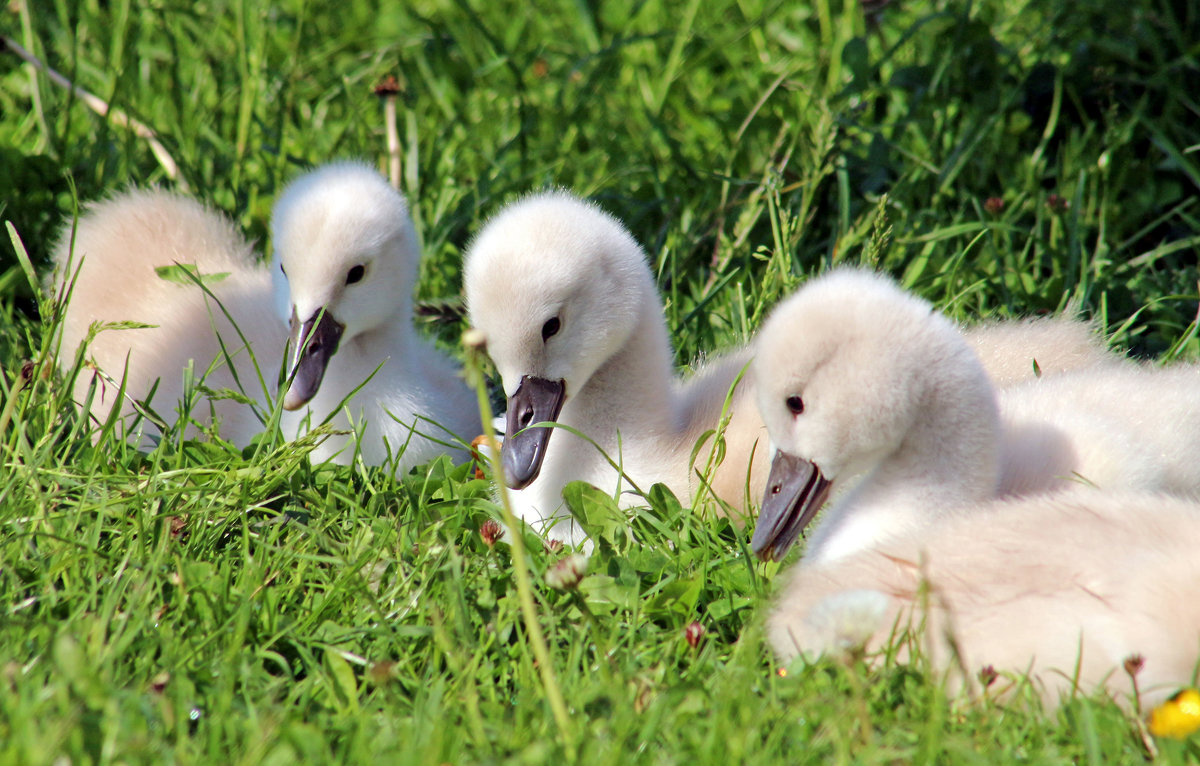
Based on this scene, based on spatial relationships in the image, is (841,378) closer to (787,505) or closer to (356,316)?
(787,505)

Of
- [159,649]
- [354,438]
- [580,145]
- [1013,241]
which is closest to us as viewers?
[159,649]

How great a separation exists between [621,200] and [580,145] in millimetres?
555

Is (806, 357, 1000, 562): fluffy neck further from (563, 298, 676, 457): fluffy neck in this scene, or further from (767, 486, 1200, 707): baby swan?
(563, 298, 676, 457): fluffy neck

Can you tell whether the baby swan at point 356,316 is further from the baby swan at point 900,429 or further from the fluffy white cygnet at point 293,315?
the baby swan at point 900,429

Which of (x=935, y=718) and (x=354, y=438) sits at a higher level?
(x=935, y=718)

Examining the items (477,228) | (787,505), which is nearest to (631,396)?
(787,505)

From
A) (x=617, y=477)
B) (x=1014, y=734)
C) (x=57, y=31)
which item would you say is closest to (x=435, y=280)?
(x=617, y=477)

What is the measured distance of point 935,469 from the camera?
8.32 feet

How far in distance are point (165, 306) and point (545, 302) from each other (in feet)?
4.64

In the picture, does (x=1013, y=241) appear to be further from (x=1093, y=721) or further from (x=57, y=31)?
(x=57, y=31)

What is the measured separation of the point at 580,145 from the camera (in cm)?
479

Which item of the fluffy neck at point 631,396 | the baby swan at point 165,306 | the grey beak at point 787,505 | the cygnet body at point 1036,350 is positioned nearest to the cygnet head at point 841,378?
the grey beak at point 787,505

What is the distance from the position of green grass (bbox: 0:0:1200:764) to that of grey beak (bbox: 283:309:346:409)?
160 millimetres

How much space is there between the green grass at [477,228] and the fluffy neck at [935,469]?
23 centimetres
